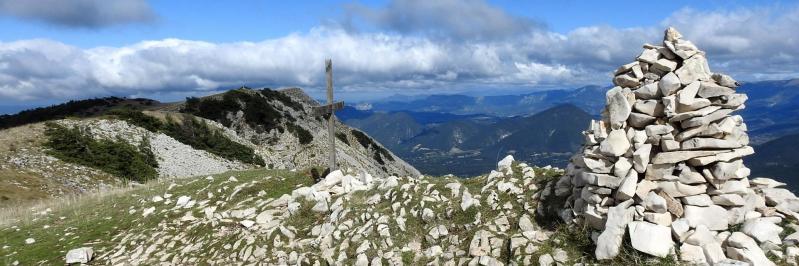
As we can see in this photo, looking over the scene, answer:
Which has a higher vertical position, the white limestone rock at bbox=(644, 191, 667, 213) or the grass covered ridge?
Answer: the white limestone rock at bbox=(644, 191, 667, 213)

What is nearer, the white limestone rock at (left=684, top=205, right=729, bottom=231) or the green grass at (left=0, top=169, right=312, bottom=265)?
the white limestone rock at (left=684, top=205, right=729, bottom=231)

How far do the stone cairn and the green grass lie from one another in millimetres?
11290

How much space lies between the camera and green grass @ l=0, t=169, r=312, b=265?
53.6 feet

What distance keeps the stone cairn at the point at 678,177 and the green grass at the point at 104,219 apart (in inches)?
444

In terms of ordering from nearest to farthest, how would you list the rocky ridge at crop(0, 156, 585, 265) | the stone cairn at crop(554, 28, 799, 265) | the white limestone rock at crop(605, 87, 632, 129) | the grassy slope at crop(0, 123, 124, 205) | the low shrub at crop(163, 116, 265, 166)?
the stone cairn at crop(554, 28, 799, 265)
the white limestone rock at crop(605, 87, 632, 129)
the rocky ridge at crop(0, 156, 585, 265)
the grassy slope at crop(0, 123, 124, 205)
the low shrub at crop(163, 116, 265, 166)

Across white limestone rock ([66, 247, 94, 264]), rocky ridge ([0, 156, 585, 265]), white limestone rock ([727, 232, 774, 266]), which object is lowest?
white limestone rock ([66, 247, 94, 264])

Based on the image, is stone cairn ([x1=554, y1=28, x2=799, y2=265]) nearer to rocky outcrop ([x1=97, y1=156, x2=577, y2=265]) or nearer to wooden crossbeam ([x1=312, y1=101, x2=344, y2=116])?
rocky outcrop ([x1=97, y1=156, x2=577, y2=265])

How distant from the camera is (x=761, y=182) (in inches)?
436

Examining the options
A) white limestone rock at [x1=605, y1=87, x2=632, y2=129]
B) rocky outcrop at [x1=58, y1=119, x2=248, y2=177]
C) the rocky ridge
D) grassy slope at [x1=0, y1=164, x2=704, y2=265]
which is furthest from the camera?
rocky outcrop at [x1=58, y1=119, x2=248, y2=177]

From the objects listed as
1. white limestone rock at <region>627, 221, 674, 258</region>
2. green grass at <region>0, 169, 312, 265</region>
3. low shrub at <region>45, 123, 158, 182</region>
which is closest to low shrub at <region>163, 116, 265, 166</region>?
low shrub at <region>45, 123, 158, 182</region>

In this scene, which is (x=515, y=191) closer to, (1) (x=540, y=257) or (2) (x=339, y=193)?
(1) (x=540, y=257)

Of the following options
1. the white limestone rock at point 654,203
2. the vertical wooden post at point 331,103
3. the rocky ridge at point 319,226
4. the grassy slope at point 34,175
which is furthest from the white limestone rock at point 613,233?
the grassy slope at point 34,175

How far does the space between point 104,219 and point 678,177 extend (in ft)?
65.6

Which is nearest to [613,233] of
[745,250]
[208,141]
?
[745,250]
